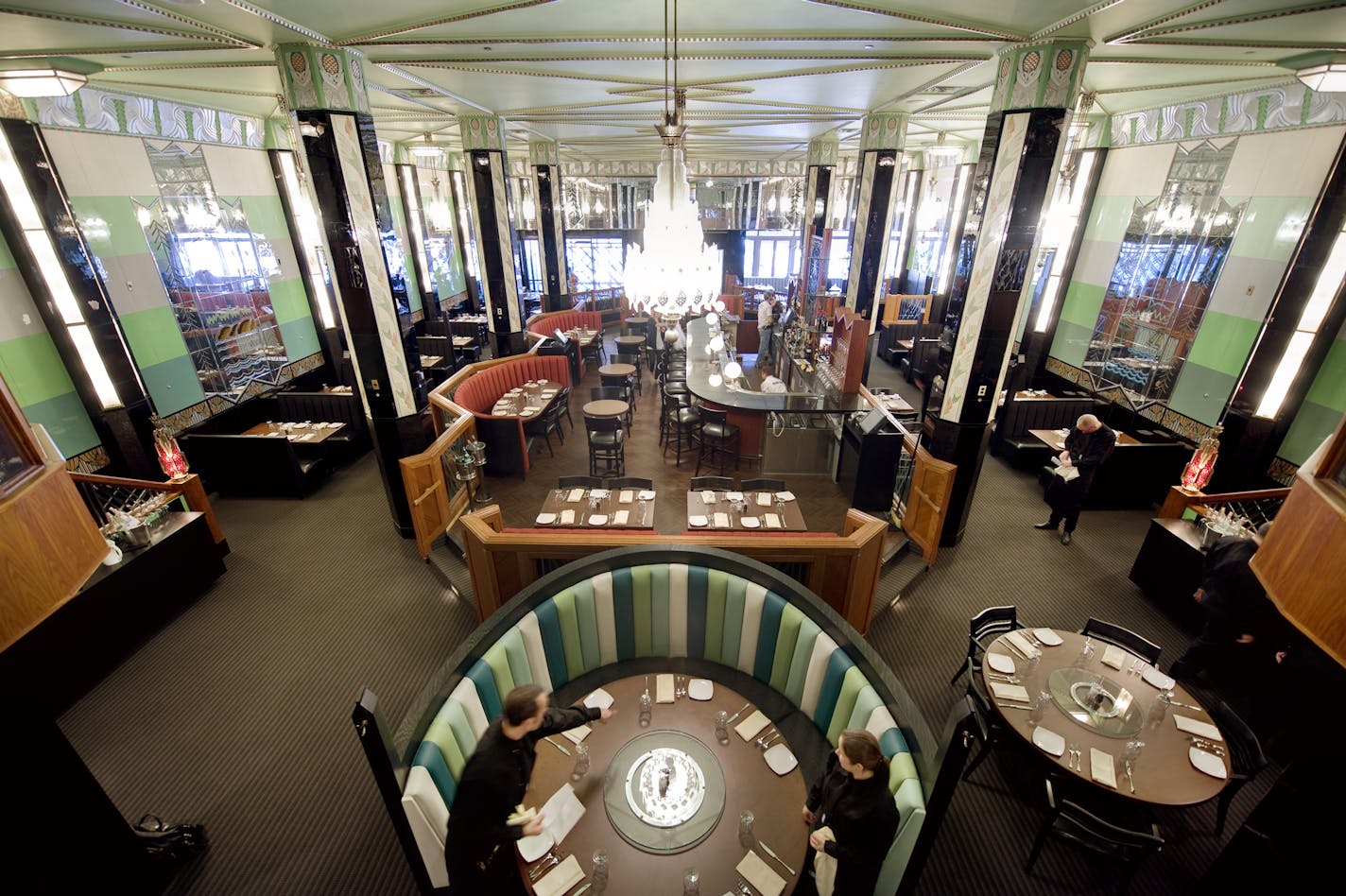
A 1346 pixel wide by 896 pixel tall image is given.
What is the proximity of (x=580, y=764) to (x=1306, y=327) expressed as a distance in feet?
27.0

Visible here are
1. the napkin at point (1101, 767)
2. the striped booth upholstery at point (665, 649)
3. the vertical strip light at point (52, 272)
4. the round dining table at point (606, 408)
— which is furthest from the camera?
the round dining table at point (606, 408)

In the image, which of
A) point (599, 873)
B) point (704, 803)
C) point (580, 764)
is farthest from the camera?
point (580, 764)

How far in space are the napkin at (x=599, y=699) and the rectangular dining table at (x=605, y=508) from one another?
5.47 ft

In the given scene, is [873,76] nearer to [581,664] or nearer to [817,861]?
[581,664]

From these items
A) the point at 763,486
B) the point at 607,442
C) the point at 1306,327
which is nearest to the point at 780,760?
the point at 763,486

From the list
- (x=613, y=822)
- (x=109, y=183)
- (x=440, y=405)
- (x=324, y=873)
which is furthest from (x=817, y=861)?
(x=109, y=183)

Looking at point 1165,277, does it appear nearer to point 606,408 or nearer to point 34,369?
point 606,408

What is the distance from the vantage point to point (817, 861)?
2.56 meters

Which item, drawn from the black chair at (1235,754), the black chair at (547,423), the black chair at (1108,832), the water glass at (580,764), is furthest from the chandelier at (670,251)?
the black chair at (547,423)

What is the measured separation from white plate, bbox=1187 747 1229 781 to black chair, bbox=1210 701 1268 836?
0.12 metres

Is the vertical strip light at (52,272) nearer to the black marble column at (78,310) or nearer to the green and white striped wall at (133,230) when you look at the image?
the black marble column at (78,310)

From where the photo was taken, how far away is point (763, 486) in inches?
221

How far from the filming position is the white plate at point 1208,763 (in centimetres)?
294

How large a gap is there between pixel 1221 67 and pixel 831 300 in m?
9.95
